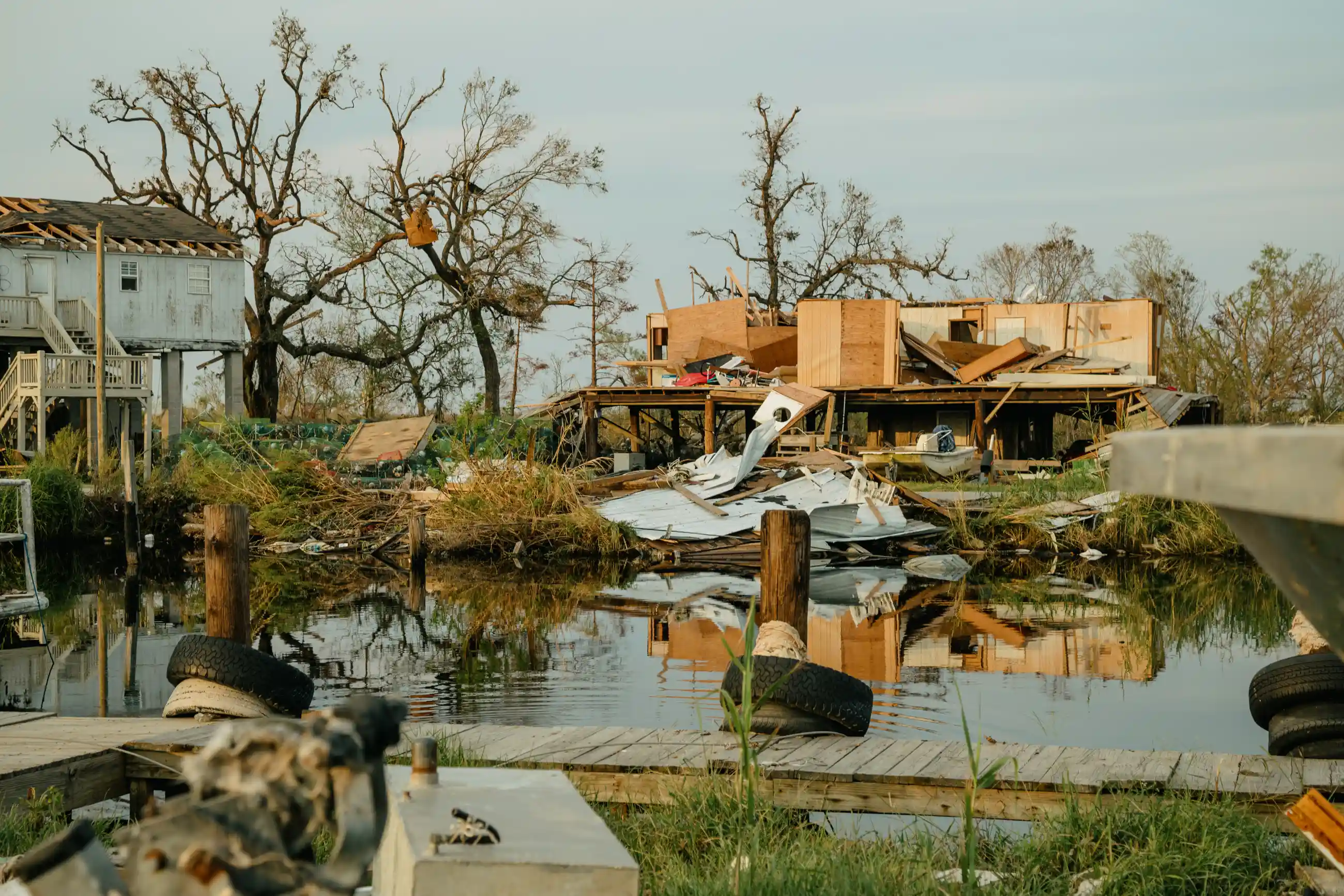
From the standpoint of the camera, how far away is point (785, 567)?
31.9 ft

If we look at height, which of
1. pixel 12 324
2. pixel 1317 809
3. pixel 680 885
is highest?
pixel 12 324

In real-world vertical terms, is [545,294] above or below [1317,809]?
above

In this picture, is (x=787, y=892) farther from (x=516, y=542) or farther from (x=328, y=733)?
(x=516, y=542)

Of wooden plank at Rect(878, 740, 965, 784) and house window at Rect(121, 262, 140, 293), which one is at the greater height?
house window at Rect(121, 262, 140, 293)

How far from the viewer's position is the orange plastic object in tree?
3582 millimetres

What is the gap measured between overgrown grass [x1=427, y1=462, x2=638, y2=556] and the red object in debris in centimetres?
1142

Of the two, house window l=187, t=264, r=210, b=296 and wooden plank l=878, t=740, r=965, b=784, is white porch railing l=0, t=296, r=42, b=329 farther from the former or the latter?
wooden plank l=878, t=740, r=965, b=784

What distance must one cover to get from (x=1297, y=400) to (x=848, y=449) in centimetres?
1291

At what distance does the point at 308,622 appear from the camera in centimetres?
1816

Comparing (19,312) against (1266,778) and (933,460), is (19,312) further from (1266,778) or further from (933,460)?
(1266,778)

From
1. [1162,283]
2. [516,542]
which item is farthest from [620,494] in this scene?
[1162,283]

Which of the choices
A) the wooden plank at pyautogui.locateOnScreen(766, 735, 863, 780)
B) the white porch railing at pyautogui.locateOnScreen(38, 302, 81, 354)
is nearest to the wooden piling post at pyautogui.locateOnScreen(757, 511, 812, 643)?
the wooden plank at pyautogui.locateOnScreen(766, 735, 863, 780)

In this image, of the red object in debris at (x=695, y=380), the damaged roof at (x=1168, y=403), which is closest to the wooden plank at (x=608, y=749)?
the damaged roof at (x=1168, y=403)

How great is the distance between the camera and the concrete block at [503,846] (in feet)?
8.86
